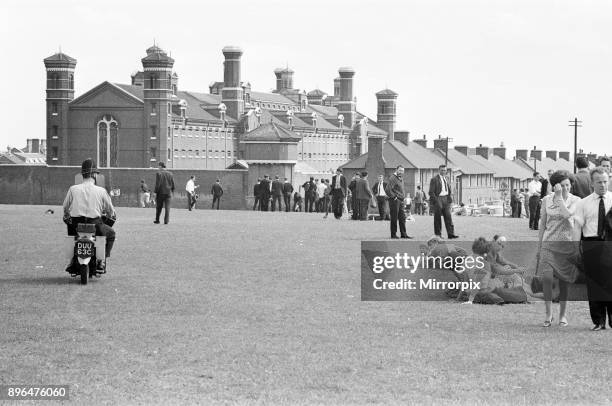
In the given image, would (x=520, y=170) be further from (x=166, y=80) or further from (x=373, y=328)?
(x=373, y=328)

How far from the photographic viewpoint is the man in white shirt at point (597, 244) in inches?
439

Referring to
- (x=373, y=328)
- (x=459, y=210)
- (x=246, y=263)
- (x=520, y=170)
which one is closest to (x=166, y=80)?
(x=459, y=210)

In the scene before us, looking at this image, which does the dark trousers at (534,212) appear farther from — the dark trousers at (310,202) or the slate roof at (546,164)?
the slate roof at (546,164)

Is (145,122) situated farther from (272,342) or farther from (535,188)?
(272,342)

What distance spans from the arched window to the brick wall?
4238 cm

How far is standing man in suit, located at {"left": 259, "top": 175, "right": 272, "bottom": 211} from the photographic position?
46.5 m

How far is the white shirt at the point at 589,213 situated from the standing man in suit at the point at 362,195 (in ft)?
70.1

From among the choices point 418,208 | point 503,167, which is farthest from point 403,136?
point 418,208

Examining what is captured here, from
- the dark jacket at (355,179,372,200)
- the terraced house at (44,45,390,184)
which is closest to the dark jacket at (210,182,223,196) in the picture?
the dark jacket at (355,179,372,200)

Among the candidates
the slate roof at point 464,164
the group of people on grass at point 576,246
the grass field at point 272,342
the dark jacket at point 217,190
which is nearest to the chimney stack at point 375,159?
the dark jacket at point 217,190

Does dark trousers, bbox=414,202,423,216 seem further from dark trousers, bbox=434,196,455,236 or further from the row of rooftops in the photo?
the row of rooftops

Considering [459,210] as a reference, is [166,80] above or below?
above

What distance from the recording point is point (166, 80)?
10156 cm

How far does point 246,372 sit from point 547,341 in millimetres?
3245
